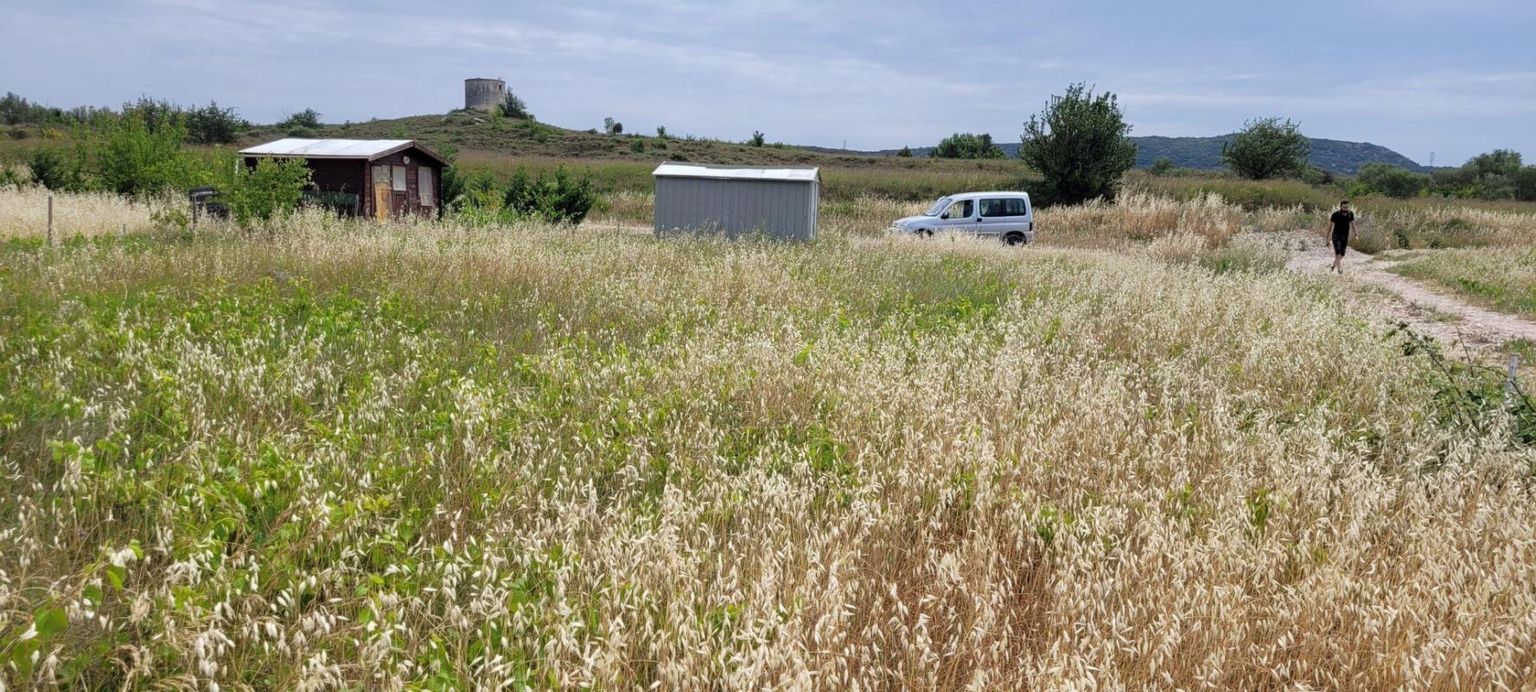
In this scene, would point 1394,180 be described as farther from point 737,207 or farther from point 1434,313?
point 737,207

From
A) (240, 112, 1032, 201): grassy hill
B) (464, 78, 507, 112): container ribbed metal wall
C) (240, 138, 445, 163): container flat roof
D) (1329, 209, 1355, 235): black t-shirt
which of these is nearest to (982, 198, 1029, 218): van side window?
(1329, 209, 1355, 235): black t-shirt

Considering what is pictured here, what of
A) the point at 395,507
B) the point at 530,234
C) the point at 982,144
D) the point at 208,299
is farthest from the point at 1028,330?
the point at 982,144

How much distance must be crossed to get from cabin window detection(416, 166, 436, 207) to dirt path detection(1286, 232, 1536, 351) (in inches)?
902

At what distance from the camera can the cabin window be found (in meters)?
25.6

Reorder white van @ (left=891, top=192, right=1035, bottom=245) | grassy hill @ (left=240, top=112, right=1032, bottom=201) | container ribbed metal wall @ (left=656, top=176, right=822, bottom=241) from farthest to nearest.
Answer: grassy hill @ (left=240, top=112, right=1032, bottom=201) → white van @ (left=891, top=192, right=1035, bottom=245) → container ribbed metal wall @ (left=656, top=176, right=822, bottom=241)

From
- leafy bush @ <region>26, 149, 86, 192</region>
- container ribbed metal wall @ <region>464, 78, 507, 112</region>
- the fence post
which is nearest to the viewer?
the fence post

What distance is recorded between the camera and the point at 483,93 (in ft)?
295

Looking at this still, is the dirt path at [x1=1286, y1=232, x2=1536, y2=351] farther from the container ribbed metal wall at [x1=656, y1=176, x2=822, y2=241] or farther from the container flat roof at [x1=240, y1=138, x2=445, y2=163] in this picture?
the container flat roof at [x1=240, y1=138, x2=445, y2=163]

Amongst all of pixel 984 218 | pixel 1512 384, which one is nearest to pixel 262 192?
pixel 1512 384

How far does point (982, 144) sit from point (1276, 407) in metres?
65.5

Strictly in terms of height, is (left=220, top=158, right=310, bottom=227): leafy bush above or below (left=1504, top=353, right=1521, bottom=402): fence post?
above

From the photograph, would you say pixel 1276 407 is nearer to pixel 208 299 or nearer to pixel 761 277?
pixel 761 277

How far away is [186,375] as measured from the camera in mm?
5414

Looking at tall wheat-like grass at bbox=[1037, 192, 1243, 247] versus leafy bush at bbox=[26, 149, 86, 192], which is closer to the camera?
leafy bush at bbox=[26, 149, 86, 192]
